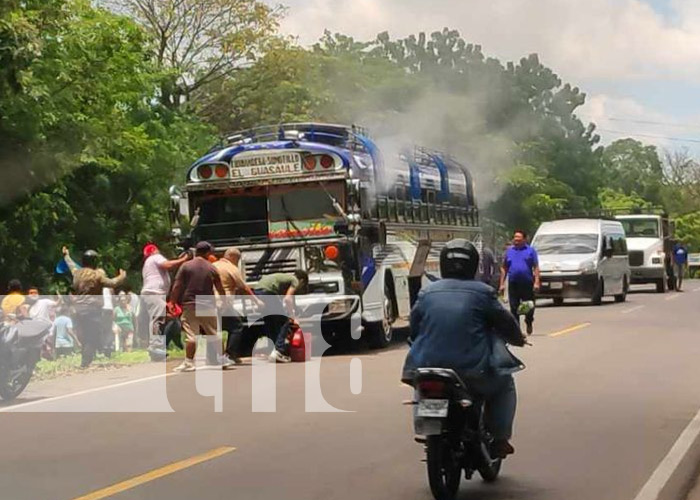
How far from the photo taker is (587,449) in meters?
9.87

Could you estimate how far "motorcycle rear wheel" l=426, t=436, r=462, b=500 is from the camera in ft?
24.8

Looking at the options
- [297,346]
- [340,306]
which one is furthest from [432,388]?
[340,306]

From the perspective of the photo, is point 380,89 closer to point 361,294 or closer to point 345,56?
point 345,56

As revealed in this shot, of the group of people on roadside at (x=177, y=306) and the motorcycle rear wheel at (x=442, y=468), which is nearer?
the motorcycle rear wheel at (x=442, y=468)

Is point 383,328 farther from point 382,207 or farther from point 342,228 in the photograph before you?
point 342,228

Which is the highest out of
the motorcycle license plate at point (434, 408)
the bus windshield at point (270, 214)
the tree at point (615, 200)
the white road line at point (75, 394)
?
the tree at point (615, 200)

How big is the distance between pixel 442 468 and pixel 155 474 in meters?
2.32

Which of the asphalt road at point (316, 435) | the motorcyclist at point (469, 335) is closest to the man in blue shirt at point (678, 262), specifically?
the asphalt road at point (316, 435)

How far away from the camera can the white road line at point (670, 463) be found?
26.6 feet

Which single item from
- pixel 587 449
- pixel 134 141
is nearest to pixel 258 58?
pixel 134 141

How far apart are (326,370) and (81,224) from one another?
18.2 metres

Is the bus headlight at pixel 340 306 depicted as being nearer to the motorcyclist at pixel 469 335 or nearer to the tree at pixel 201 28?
the motorcyclist at pixel 469 335

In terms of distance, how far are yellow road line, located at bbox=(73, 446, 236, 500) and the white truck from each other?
3291cm

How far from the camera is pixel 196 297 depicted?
16203 millimetres
